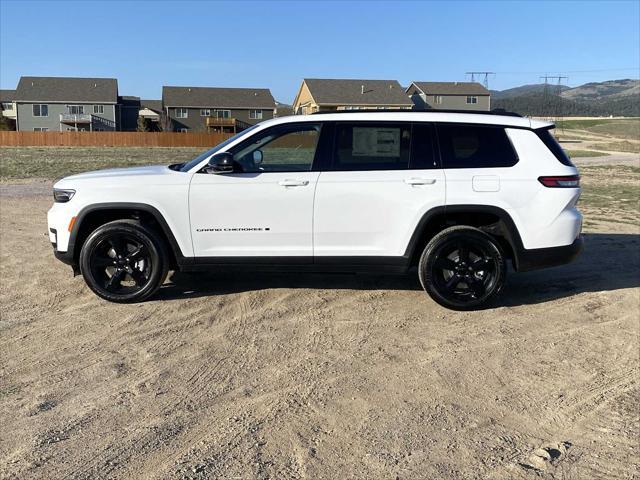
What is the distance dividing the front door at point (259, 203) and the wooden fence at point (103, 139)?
50981 mm

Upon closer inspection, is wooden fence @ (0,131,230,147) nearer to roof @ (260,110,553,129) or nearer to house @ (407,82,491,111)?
house @ (407,82,491,111)

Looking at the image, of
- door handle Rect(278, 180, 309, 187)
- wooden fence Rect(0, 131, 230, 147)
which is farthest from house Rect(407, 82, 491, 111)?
door handle Rect(278, 180, 309, 187)

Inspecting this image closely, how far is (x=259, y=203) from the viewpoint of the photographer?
18.3 ft

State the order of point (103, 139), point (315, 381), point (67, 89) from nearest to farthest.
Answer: point (315, 381)
point (103, 139)
point (67, 89)

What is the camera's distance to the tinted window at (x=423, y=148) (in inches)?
221

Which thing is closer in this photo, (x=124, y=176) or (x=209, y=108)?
(x=124, y=176)

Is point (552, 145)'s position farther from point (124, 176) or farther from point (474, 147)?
point (124, 176)

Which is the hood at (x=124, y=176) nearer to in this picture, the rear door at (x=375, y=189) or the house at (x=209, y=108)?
the rear door at (x=375, y=189)

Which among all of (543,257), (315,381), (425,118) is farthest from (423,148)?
(315,381)

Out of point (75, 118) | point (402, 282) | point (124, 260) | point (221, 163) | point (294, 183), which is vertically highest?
point (75, 118)

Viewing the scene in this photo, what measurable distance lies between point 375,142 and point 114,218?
2653 millimetres

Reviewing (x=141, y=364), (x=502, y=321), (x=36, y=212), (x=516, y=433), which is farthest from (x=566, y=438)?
(x=36, y=212)

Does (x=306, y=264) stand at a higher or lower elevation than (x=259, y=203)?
lower

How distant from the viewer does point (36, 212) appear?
11.4 metres
